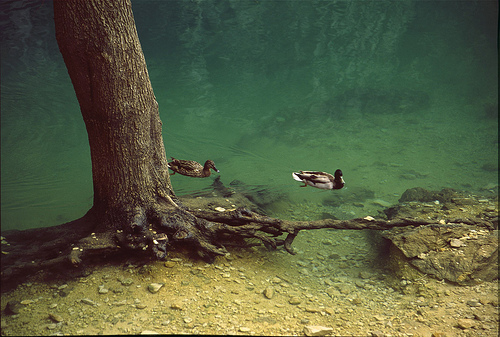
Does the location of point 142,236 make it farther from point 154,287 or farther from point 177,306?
point 177,306

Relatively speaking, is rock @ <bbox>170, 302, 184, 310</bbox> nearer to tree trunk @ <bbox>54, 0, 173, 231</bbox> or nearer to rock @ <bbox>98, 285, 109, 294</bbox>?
rock @ <bbox>98, 285, 109, 294</bbox>

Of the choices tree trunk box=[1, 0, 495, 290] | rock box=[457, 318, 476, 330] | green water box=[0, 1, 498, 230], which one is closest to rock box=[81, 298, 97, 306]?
tree trunk box=[1, 0, 495, 290]

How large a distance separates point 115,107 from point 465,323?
4163 mm

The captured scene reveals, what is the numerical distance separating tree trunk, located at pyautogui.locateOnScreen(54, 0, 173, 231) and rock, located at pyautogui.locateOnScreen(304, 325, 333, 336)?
2.10 metres

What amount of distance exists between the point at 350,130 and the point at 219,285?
302 inches

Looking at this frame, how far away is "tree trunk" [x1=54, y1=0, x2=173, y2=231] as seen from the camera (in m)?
3.65

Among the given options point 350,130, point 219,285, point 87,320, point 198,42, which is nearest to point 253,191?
point 219,285

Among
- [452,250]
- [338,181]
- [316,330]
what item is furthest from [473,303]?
[338,181]

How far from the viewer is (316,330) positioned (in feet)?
10.7

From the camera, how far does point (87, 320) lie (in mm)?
3127

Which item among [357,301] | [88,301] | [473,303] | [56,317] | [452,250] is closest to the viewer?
[56,317]

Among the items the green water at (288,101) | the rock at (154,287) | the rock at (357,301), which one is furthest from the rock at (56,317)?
the rock at (357,301)

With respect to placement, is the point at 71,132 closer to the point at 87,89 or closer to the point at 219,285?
the point at 87,89

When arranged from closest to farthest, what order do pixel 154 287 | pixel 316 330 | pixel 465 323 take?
pixel 316 330, pixel 465 323, pixel 154 287
